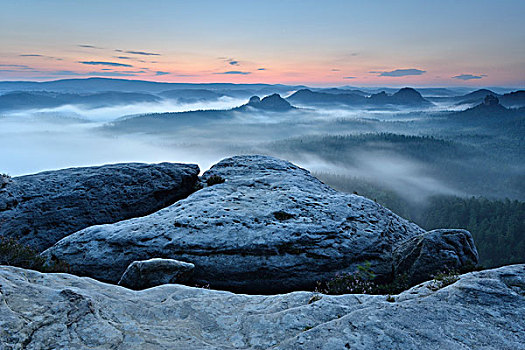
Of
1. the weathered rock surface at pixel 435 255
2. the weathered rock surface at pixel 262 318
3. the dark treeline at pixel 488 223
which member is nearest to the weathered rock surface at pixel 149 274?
the weathered rock surface at pixel 262 318

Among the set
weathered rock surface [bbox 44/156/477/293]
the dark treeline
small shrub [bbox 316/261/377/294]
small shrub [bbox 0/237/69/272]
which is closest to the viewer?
small shrub [bbox 0/237/69/272]

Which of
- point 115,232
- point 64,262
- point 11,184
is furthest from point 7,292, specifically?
point 11,184

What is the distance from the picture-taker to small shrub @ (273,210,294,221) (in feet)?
53.4

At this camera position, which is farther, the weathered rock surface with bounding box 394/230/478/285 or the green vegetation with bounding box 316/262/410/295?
the weathered rock surface with bounding box 394/230/478/285

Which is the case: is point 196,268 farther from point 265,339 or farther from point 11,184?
point 11,184

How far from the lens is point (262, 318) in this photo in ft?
25.8

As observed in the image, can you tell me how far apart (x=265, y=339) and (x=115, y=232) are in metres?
11.4

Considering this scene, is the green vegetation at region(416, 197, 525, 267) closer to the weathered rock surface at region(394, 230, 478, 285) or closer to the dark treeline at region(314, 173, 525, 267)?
the dark treeline at region(314, 173, 525, 267)

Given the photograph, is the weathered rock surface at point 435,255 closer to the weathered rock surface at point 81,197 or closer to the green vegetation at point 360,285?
the green vegetation at point 360,285

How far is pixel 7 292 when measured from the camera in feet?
22.9

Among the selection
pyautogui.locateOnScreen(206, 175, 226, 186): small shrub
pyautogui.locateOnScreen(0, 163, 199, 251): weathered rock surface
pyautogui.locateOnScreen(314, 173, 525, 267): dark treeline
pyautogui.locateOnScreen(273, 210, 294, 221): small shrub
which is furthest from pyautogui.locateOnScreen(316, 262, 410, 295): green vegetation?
pyautogui.locateOnScreen(314, 173, 525, 267): dark treeline

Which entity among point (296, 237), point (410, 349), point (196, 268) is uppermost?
point (410, 349)

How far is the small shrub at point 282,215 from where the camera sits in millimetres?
16263

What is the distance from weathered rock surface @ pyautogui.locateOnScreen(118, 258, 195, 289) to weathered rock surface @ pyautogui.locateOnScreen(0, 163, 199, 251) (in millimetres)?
9456
